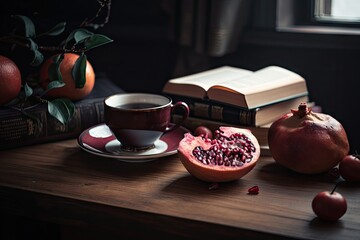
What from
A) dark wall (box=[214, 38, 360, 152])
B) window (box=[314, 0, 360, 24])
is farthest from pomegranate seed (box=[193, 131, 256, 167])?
window (box=[314, 0, 360, 24])

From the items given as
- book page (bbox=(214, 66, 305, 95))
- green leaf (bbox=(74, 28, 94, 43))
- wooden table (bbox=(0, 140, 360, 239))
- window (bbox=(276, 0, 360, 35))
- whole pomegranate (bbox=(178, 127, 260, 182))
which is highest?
green leaf (bbox=(74, 28, 94, 43))

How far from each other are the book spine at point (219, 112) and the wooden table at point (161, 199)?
0.31 ft

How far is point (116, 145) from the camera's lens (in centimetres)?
120

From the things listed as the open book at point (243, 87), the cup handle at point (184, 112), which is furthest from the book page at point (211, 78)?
the cup handle at point (184, 112)

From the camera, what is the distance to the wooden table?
0.91 metres

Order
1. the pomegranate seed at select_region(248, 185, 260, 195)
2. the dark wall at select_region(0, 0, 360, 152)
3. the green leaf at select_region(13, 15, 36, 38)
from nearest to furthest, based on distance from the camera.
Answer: the pomegranate seed at select_region(248, 185, 260, 195) < the green leaf at select_region(13, 15, 36, 38) < the dark wall at select_region(0, 0, 360, 152)

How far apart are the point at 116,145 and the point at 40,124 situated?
6.7 inches

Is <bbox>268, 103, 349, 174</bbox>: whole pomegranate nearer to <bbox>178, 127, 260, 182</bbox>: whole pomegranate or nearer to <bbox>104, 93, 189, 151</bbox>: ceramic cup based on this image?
<bbox>178, 127, 260, 182</bbox>: whole pomegranate

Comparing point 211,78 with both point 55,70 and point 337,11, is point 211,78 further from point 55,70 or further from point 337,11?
point 337,11

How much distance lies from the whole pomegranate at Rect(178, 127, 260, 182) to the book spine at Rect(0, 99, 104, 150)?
30cm

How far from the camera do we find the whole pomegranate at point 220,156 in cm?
102

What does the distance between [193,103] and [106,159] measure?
237 mm

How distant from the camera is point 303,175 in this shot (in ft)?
3.59

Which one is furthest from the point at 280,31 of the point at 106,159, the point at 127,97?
the point at 106,159
